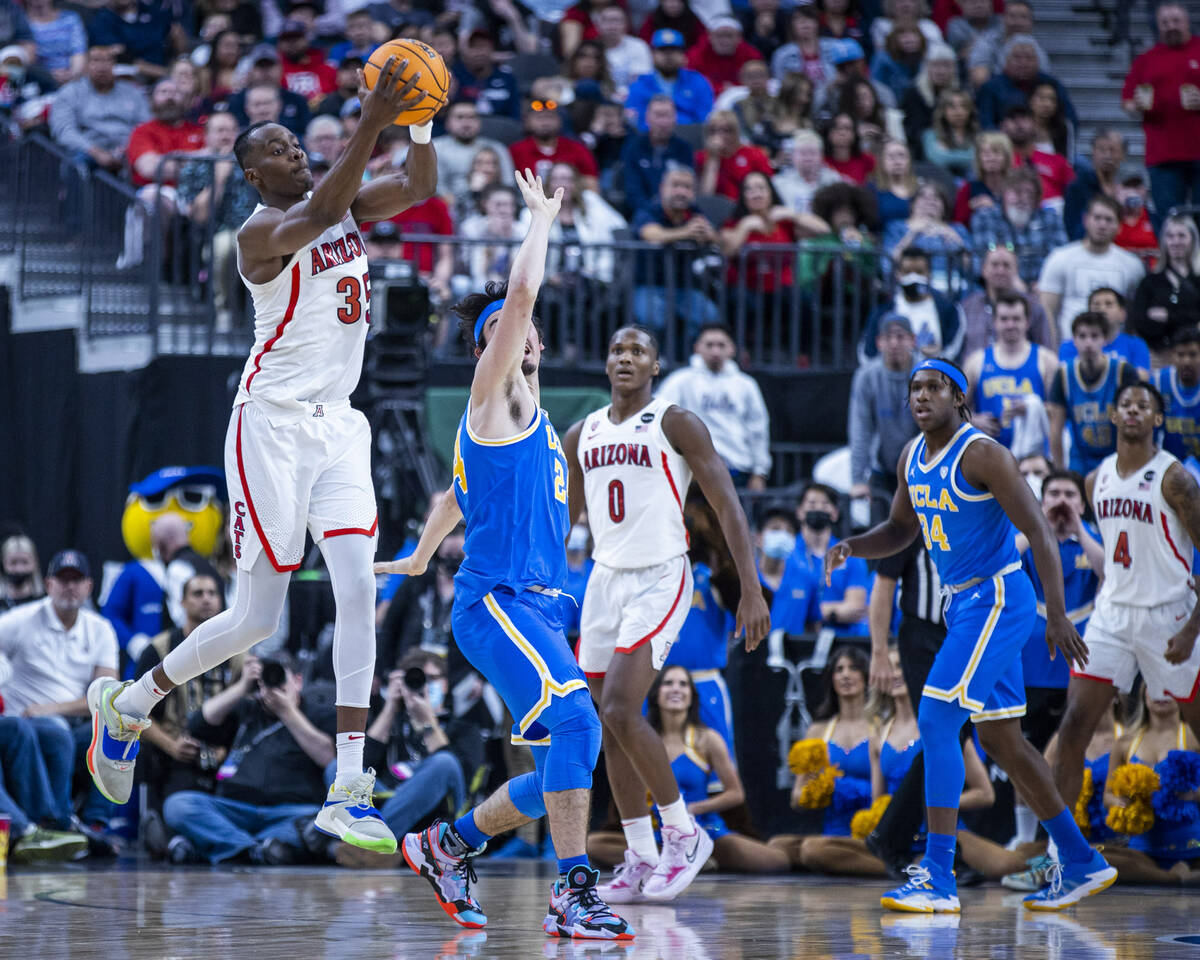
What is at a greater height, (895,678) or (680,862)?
(895,678)

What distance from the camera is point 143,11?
17203mm

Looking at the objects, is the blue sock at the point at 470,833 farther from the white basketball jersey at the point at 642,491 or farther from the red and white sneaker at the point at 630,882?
the white basketball jersey at the point at 642,491

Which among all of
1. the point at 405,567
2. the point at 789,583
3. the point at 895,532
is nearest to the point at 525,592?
the point at 405,567

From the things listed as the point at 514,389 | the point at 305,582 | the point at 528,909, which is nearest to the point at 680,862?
the point at 528,909

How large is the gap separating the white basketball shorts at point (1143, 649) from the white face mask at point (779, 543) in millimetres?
2761

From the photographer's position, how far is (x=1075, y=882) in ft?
27.5

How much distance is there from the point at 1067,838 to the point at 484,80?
1045cm

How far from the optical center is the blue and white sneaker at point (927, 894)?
26.2ft

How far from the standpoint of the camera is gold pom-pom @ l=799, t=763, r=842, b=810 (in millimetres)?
10453

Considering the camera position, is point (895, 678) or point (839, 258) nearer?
point (895, 678)

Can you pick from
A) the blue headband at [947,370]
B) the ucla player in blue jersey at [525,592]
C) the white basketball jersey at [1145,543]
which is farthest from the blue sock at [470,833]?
the white basketball jersey at [1145,543]

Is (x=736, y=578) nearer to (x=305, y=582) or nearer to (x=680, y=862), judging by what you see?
(x=680, y=862)

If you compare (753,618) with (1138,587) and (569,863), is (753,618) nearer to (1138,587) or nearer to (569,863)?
(569,863)

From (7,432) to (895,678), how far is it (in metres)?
8.44
